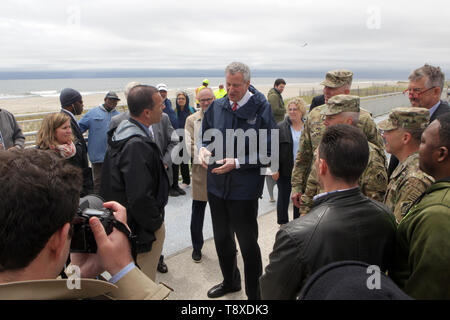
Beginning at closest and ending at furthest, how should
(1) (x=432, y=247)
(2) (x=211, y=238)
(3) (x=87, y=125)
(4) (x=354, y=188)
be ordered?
1. (1) (x=432, y=247)
2. (4) (x=354, y=188)
3. (2) (x=211, y=238)
4. (3) (x=87, y=125)

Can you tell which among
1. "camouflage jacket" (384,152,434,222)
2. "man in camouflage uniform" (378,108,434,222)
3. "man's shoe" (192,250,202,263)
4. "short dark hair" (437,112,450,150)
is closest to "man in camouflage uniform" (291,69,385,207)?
"man in camouflage uniform" (378,108,434,222)

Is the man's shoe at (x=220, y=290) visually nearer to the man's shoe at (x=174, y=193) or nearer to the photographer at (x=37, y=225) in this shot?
the photographer at (x=37, y=225)

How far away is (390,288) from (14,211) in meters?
1.00

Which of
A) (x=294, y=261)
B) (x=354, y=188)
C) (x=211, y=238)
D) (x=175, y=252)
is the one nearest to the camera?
(x=294, y=261)

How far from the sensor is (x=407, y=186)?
74.7 inches

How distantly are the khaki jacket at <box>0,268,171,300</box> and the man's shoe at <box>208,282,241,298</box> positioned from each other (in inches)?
86.6

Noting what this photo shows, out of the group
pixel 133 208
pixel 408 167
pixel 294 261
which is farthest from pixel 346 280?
pixel 133 208

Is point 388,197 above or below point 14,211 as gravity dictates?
below

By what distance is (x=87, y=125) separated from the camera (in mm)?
5047

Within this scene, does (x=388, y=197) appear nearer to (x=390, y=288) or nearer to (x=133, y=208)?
(x=390, y=288)

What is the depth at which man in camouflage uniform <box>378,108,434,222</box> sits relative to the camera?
1.87 m

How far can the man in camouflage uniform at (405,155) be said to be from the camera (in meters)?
1.87

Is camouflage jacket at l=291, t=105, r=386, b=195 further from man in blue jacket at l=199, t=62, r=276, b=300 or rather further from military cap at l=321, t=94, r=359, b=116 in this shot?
man in blue jacket at l=199, t=62, r=276, b=300

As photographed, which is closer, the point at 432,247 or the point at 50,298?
the point at 50,298
